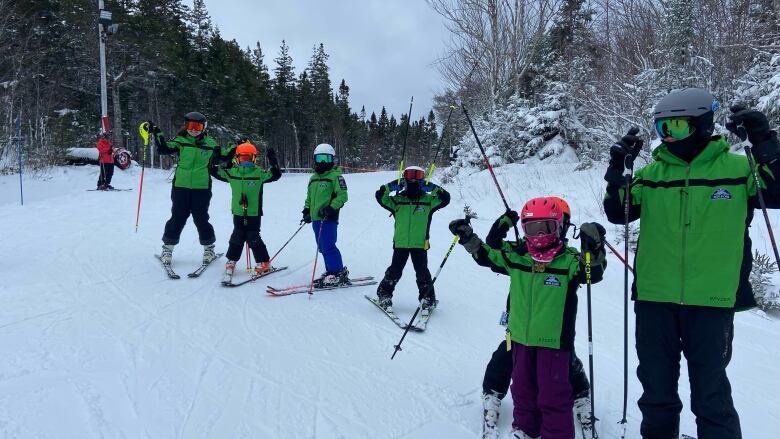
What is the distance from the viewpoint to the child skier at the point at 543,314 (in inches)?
121

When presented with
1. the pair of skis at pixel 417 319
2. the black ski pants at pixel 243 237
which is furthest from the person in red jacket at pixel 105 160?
the pair of skis at pixel 417 319

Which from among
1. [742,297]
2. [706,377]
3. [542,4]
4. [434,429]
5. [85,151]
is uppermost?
[542,4]

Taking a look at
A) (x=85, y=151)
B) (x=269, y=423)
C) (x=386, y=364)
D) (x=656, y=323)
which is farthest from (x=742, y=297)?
(x=85, y=151)

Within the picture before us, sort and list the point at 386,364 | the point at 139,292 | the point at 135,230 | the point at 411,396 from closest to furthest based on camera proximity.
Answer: the point at 411,396, the point at 386,364, the point at 139,292, the point at 135,230

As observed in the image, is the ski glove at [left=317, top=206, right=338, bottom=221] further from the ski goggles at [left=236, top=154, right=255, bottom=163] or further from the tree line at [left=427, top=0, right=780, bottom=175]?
the tree line at [left=427, top=0, right=780, bottom=175]

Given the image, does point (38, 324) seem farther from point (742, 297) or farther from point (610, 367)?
point (742, 297)

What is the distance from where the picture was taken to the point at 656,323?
2.87 meters

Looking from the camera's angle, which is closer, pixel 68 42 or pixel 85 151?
pixel 85 151

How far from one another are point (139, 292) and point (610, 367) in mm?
5620

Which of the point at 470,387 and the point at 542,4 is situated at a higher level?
the point at 542,4

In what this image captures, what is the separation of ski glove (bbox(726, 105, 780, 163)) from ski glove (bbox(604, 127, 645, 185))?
1.62ft

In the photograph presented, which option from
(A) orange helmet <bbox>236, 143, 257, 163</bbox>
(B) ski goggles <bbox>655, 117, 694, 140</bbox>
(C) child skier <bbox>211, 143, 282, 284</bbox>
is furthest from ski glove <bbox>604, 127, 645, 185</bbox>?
(A) orange helmet <bbox>236, 143, 257, 163</bbox>

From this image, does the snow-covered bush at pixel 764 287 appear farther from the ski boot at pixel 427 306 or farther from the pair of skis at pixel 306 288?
the pair of skis at pixel 306 288

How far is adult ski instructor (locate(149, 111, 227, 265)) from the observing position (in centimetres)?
713
